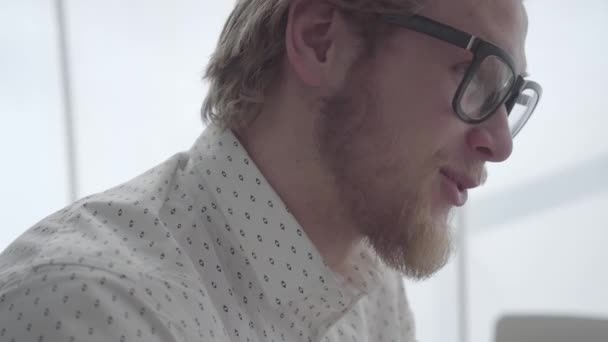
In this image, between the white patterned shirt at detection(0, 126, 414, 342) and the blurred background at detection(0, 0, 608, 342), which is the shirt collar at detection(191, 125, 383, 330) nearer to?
the white patterned shirt at detection(0, 126, 414, 342)

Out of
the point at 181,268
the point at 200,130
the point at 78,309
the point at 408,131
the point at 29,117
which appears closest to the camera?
the point at 78,309

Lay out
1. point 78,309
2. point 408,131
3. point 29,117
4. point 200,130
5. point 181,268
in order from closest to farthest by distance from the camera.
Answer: point 78,309 < point 181,268 < point 408,131 < point 29,117 < point 200,130

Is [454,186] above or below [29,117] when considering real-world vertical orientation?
above

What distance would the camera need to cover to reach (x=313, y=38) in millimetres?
880

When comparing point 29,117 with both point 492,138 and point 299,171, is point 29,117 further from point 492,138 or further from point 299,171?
point 492,138

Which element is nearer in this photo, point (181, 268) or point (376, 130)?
point (181, 268)

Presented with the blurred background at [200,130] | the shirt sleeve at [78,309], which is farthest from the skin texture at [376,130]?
the blurred background at [200,130]

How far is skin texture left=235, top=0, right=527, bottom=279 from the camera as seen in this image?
2.80 ft

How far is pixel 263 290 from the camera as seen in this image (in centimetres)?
79

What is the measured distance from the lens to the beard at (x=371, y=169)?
86cm

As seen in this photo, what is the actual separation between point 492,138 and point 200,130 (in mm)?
1706

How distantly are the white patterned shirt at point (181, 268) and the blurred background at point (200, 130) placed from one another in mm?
1555

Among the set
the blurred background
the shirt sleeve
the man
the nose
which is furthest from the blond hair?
A: the blurred background

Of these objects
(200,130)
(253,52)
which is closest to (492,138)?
(253,52)
